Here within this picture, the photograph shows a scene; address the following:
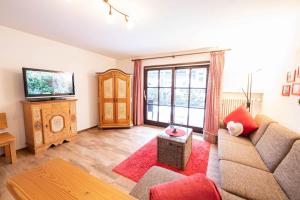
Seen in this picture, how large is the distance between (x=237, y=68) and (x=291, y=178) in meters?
2.48

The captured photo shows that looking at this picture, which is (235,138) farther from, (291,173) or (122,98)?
(122,98)

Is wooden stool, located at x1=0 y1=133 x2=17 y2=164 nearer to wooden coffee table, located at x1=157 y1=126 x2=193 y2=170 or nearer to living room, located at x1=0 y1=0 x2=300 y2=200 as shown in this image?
living room, located at x1=0 y1=0 x2=300 y2=200

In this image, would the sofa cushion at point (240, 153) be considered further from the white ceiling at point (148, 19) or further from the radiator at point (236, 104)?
the white ceiling at point (148, 19)

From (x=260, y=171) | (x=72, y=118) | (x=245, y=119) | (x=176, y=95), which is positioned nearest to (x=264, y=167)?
(x=260, y=171)

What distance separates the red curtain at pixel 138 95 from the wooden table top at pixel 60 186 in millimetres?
3132

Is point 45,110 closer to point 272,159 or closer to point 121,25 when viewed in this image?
point 121,25

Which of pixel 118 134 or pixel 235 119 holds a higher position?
pixel 235 119

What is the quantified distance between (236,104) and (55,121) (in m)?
3.89

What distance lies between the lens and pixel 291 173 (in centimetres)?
115

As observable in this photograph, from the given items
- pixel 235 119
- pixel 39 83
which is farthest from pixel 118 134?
pixel 235 119

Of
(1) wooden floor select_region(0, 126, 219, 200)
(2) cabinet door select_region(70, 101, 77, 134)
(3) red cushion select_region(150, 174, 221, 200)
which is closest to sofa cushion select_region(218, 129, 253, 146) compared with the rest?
(1) wooden floor select_region(0, 126, 219, 200)

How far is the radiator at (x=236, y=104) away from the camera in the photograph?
2.94m

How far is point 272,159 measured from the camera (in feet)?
4.82

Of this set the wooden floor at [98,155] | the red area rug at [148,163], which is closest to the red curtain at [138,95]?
the wooden floor at [98,155]
